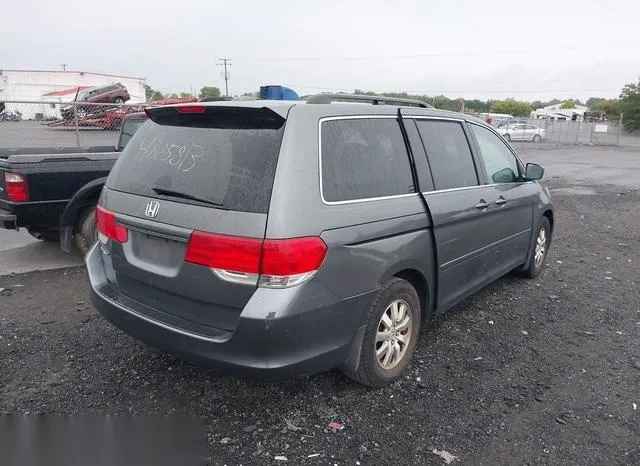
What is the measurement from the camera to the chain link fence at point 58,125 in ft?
36.2

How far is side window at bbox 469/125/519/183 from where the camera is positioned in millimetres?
4457

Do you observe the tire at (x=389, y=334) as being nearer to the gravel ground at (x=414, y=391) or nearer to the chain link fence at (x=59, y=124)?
the gravel ground at (x=414, y=391)

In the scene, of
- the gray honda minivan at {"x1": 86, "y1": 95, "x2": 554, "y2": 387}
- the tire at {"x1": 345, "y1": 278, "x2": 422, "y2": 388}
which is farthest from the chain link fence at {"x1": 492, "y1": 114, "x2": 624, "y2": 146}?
the tire at {"x1": 345, "y1": 278, "x2": 422, "y2": 388}

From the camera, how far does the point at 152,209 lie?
2.90 metres

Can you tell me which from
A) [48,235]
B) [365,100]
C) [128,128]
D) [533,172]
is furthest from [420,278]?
[128,128]

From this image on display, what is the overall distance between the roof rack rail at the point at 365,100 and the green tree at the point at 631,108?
54239 mm

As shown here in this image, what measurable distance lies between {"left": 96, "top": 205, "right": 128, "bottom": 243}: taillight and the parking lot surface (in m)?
0.96

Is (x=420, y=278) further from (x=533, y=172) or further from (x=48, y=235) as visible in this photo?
(x=48, y=235)

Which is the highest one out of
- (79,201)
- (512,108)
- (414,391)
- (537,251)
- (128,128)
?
(512,108)

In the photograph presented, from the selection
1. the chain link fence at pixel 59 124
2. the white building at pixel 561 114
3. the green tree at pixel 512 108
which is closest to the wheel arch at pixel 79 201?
the chain link fence at pixel 59 124

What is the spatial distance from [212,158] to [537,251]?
4045 mm

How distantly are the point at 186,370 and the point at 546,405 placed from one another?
2349 mm

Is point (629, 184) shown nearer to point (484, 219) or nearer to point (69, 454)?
point (484, 219)

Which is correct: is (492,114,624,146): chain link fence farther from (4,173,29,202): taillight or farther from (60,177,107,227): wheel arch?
(4,173,29,202): taillight
